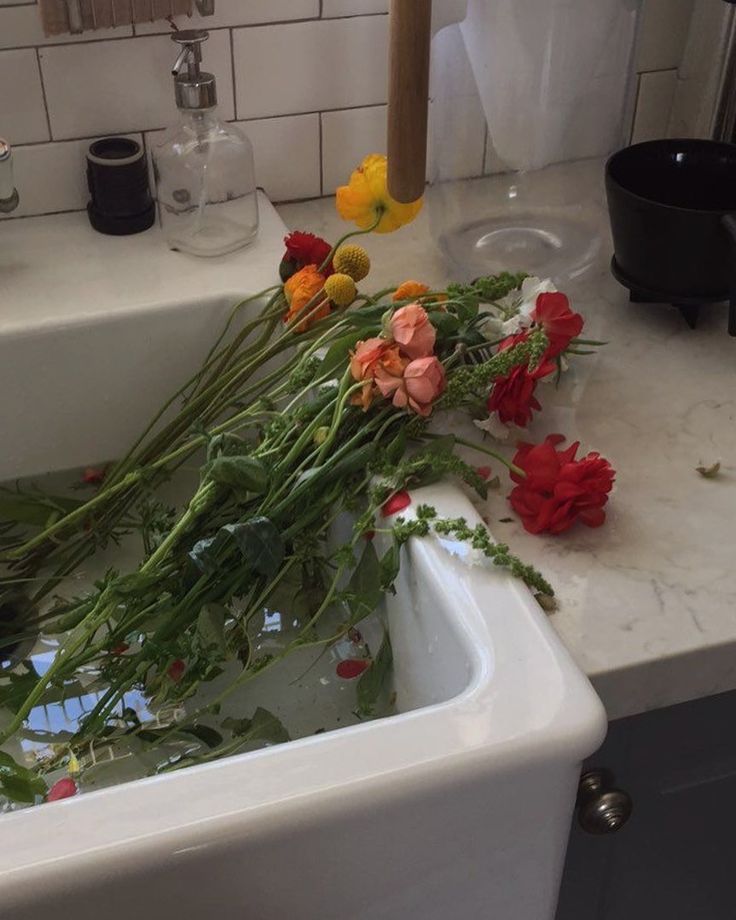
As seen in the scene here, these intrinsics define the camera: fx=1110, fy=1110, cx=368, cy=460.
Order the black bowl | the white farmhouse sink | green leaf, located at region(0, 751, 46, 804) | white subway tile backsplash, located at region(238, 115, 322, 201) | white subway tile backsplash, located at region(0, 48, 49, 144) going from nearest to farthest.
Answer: the white farmhouse sink
green leaf, located at region(0, 751, 46, 804)
the black bowl
white subway tile backsplash, located at region(0, 48, 49, 144)
white subway tile backsplash, located at region(238, 115, 322, 201)

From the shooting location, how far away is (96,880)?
1.59 feet

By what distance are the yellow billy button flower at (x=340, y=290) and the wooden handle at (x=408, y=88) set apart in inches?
3.3

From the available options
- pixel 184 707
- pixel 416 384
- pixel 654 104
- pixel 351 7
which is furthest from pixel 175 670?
pixel 654 104

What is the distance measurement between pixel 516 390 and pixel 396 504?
0.37 ft

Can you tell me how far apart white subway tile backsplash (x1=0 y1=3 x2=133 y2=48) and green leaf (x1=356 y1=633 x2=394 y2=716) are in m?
0.57

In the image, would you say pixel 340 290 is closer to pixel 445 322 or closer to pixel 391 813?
pixel 445 322

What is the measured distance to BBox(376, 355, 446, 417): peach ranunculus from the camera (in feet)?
2.27

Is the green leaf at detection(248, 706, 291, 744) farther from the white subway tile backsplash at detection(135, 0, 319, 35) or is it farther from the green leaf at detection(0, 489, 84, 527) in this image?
the white subway tile backsplash at detection(135, 0, 319, 35)

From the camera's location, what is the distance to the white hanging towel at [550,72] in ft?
2.86

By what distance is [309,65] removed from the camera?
1010mm

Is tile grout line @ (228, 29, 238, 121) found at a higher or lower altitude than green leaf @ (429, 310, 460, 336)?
higher

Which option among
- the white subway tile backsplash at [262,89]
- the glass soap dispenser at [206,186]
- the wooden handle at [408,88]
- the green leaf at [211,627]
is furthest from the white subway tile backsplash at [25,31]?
the green leaf at [211,627]

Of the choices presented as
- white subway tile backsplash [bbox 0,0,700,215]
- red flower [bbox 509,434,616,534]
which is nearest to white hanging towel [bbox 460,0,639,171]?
white subway tile backsplash [bbox 0,0,700,215]

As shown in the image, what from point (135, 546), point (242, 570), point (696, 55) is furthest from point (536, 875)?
point (696, 55)
